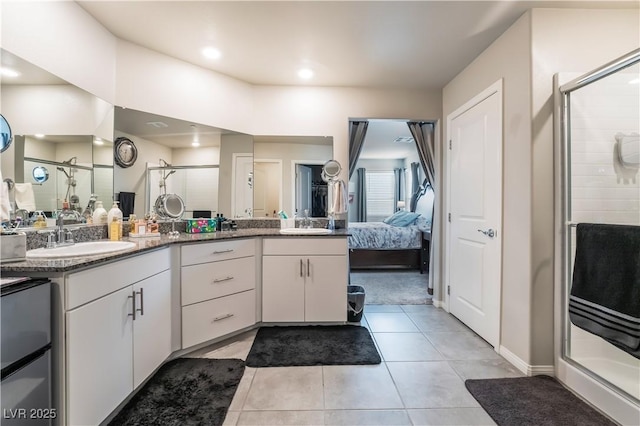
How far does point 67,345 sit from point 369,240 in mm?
3955

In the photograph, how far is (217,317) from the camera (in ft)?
7.37

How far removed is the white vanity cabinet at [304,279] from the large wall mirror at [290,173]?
0.60m

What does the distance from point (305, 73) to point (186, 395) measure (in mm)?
2731

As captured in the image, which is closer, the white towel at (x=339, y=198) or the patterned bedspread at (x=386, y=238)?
the white towel at (x=339, y=198)

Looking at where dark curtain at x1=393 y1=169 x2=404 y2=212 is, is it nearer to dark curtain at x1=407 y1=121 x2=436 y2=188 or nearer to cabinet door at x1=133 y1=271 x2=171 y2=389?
dark curtain at x1=407 y1=121 x2=436 y2=188

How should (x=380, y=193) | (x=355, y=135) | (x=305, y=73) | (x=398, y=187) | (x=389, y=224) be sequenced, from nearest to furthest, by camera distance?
(x=305, y=73), (x=355, y=135), (x=389, y=224), (x=398, y=187), (x=380, y=193)

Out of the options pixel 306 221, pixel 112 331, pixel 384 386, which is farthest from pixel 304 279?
pixel 112 331

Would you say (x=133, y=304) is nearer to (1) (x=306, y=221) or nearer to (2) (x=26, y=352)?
(2) (x=26, y=352)

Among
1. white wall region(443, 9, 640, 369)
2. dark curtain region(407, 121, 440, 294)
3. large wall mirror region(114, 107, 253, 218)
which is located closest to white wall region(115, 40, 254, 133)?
large wall mirror region(114, 107, 253, 218)

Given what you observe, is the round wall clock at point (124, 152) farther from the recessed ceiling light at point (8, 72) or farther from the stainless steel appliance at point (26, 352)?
the stainless steel appliance at point (26, 352)

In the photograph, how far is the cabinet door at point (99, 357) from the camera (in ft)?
3.96

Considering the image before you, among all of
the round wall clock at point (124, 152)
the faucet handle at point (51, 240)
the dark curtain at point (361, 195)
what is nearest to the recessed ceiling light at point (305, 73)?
the round wall clock at point (124, 152)

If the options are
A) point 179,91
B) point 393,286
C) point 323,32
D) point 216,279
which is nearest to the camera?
point 323,32

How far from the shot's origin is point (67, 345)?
119 centimetres
